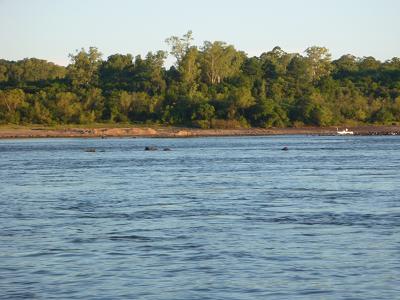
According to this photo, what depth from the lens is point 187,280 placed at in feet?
63.5

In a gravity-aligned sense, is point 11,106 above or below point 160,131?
above

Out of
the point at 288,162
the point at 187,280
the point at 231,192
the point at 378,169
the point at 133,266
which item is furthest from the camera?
the point at 288,162

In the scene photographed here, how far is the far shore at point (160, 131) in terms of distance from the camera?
15112 centimetres

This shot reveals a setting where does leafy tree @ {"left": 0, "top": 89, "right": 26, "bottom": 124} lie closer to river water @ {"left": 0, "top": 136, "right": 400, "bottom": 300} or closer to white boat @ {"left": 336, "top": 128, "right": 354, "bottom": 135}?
white boat @ {"left": 336, "top": 128, "right": 354, "bottom": 135}

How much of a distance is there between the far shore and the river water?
107 m

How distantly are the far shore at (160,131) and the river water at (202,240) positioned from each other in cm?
10695

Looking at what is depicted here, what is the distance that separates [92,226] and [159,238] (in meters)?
3.66

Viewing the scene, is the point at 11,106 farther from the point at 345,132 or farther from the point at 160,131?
the point at 345,132

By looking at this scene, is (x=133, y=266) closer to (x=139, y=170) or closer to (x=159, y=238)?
(x=159, y=238)

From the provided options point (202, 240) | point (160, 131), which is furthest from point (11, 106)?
point (202, 240)

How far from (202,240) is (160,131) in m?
134

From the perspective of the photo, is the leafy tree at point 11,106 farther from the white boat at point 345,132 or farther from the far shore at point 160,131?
the white boat at point 345,132

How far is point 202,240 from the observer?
80.2ft

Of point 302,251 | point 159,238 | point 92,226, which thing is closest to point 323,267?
point 302,251
